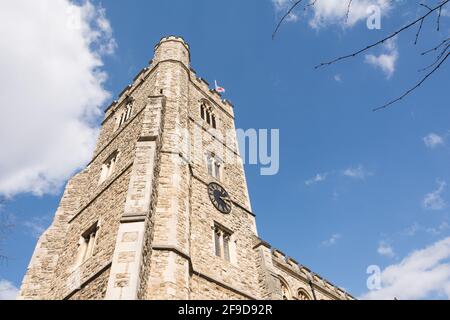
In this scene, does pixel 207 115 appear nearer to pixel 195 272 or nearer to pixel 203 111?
pixel 203 111

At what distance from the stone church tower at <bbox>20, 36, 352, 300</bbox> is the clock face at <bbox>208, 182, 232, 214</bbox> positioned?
0.18 feet

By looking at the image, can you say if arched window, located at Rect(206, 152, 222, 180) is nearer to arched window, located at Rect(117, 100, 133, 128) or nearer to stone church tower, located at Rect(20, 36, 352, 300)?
stone church tower, located at Rect(20, 36, 352, 300)

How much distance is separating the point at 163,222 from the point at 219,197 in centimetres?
367

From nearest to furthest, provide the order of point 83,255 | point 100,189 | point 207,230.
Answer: point 83,255, point 207,230, point 100,189

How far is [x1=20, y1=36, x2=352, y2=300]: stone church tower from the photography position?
7670 mm

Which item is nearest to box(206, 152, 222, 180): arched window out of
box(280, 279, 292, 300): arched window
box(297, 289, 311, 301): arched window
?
box(280, 279, 292, 300): arched window

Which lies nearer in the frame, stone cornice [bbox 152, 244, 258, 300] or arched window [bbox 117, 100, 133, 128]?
stone cornice [bbox 152, 244, 258, 300]

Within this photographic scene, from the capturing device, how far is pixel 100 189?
11.9 metres

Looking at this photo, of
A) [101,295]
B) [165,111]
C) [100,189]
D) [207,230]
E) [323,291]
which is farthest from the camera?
[323,291]

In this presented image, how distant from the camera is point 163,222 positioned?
9.00 meters

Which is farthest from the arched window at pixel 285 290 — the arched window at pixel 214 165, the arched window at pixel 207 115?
the arched window at pixel 207 115
